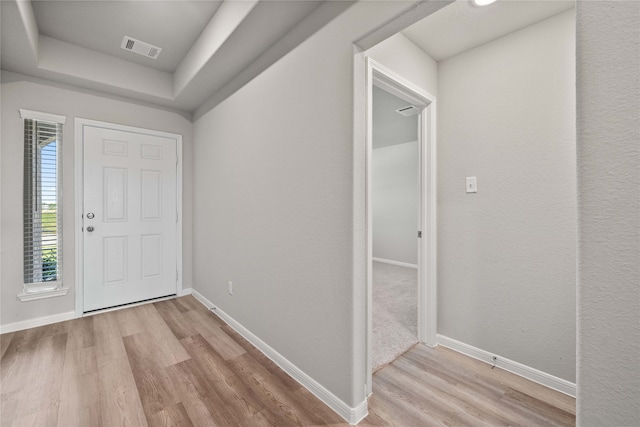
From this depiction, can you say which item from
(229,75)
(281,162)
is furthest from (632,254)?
(229,75)

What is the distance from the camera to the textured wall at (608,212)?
714mm

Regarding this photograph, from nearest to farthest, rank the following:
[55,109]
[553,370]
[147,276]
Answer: [553,370] → [55,109] → [147,276]

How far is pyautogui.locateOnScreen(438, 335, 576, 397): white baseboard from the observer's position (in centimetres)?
169

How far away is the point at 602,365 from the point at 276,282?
1.72 meters

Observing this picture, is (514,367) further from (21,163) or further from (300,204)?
(21,163)

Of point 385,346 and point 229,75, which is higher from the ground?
point 229,75

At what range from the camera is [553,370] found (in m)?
1.73

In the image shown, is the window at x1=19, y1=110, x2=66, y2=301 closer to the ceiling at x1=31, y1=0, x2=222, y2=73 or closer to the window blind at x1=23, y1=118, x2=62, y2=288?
the window blind at x1=23, y1=118, x2=62, y2=288

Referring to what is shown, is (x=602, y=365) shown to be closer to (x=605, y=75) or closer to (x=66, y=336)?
(x=605, y=75)

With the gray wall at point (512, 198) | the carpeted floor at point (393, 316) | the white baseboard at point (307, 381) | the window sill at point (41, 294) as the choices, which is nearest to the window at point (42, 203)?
the window sill at point (41, 294)

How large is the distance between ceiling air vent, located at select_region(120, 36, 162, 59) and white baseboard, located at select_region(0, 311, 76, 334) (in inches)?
111

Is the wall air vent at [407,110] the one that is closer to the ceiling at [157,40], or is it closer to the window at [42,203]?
the ceiling at [157,40]

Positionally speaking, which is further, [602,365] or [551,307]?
[551,307]

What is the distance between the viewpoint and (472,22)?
1.82 meters
